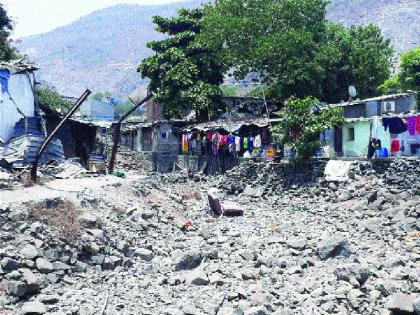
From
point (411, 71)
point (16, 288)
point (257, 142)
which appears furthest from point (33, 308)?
point (411, 71)

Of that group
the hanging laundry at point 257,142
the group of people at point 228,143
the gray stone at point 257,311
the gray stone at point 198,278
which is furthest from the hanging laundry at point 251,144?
the gray stone at point 257,311

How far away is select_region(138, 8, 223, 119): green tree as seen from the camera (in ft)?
125

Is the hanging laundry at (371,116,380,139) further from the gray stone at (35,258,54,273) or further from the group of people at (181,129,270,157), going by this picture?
the gray stone at (35,258,54,273)

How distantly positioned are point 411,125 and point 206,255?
14.1m

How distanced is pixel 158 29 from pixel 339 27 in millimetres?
15932

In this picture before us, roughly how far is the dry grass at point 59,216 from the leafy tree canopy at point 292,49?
2284 cm

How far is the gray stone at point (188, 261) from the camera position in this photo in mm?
13688

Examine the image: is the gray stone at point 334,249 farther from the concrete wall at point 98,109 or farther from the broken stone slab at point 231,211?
the concrete wall at point 98,109

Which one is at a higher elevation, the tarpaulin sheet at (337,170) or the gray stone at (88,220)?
the tarpaulin sheet at (337,170)

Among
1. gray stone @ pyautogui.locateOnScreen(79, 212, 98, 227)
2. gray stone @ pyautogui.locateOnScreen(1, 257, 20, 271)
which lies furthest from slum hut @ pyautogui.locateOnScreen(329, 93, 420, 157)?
gray stone @ pyautogui.locateOnScreen(1, 257, 20, 271)

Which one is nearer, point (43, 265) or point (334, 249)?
point (43, 265)

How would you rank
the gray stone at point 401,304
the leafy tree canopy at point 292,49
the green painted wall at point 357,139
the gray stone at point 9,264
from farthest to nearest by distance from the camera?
the leafy tree canopy at point 292,49 → the green painted wall at point 357,139 → the gray stone at point 9,264 → the gray stone at point 401,304

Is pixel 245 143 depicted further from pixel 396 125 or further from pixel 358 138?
pixel 396 125

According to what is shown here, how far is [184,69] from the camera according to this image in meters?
38.2
